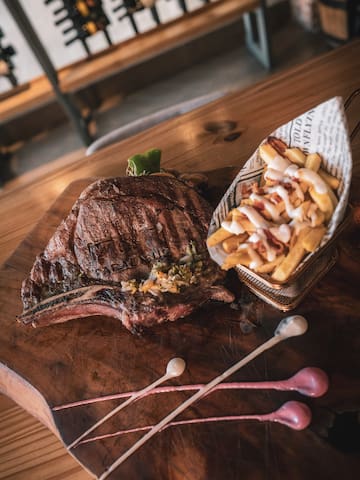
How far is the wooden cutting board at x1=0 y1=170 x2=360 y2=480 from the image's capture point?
58.1 inches

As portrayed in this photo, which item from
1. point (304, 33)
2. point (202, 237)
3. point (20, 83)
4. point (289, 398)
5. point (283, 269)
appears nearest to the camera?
point (283, 269)

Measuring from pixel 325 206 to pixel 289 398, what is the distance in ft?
2.57

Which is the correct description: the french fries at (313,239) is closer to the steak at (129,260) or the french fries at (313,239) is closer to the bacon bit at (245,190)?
the bacon bit at (245,190)

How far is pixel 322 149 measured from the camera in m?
1.59

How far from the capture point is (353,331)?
1656 millimetres

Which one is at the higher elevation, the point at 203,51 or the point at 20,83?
the point at 20,83

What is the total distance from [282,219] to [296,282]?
30 cm

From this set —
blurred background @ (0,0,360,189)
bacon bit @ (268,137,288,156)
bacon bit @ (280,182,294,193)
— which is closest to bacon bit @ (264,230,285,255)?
bacon bit @ (280,182,294,193)

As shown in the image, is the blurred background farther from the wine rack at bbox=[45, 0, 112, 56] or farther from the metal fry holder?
the metal fry holder

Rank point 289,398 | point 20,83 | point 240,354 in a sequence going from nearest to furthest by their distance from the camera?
1. point 289,398
2. point 240,354
3. point 20,83

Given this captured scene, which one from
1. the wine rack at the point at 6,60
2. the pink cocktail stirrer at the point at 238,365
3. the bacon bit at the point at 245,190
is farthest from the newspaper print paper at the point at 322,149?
the wine rack at the point at 6,60

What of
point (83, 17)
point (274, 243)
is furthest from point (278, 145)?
point (83, 17)

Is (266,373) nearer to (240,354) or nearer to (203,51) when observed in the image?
(240,354)

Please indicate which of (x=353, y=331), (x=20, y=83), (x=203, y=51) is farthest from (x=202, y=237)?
(x=203, y=51)
